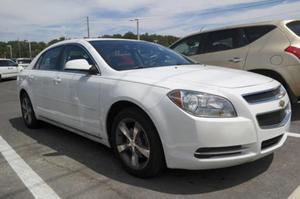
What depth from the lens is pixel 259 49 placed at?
6.25 m

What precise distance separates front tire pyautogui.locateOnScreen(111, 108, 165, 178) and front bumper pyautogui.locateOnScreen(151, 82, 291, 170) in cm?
13

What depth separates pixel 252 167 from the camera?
12.6 ft

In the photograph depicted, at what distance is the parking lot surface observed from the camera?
3.32 meters

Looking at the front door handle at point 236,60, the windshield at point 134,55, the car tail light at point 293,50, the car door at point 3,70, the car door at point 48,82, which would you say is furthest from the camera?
the car door at point 3,70

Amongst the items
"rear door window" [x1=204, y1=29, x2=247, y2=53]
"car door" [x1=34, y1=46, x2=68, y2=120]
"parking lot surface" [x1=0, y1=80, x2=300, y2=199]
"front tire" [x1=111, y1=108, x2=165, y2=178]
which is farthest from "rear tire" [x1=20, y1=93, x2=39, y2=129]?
"rear door window" [x1=204, y1=29, x2=247, y2=53]

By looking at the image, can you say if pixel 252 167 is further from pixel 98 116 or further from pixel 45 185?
pixel 45 185

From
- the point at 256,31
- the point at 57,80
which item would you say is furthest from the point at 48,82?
the point at 256,31

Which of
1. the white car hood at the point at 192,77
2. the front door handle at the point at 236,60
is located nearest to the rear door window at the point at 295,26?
the front door handle at the point at 236,60

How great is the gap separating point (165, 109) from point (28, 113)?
3836 millimetres

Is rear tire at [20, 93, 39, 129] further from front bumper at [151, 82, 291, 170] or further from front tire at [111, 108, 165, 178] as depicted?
front bumper at [151, 82, 291, 170]

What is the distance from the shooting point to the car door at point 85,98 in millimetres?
4133

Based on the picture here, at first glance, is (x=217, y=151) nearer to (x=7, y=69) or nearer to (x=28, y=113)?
(x=28, y=113)

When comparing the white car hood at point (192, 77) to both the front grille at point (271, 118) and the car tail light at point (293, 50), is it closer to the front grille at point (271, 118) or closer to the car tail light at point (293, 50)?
the front grille at point (271, 118)

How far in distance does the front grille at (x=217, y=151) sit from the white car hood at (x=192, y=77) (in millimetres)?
584
